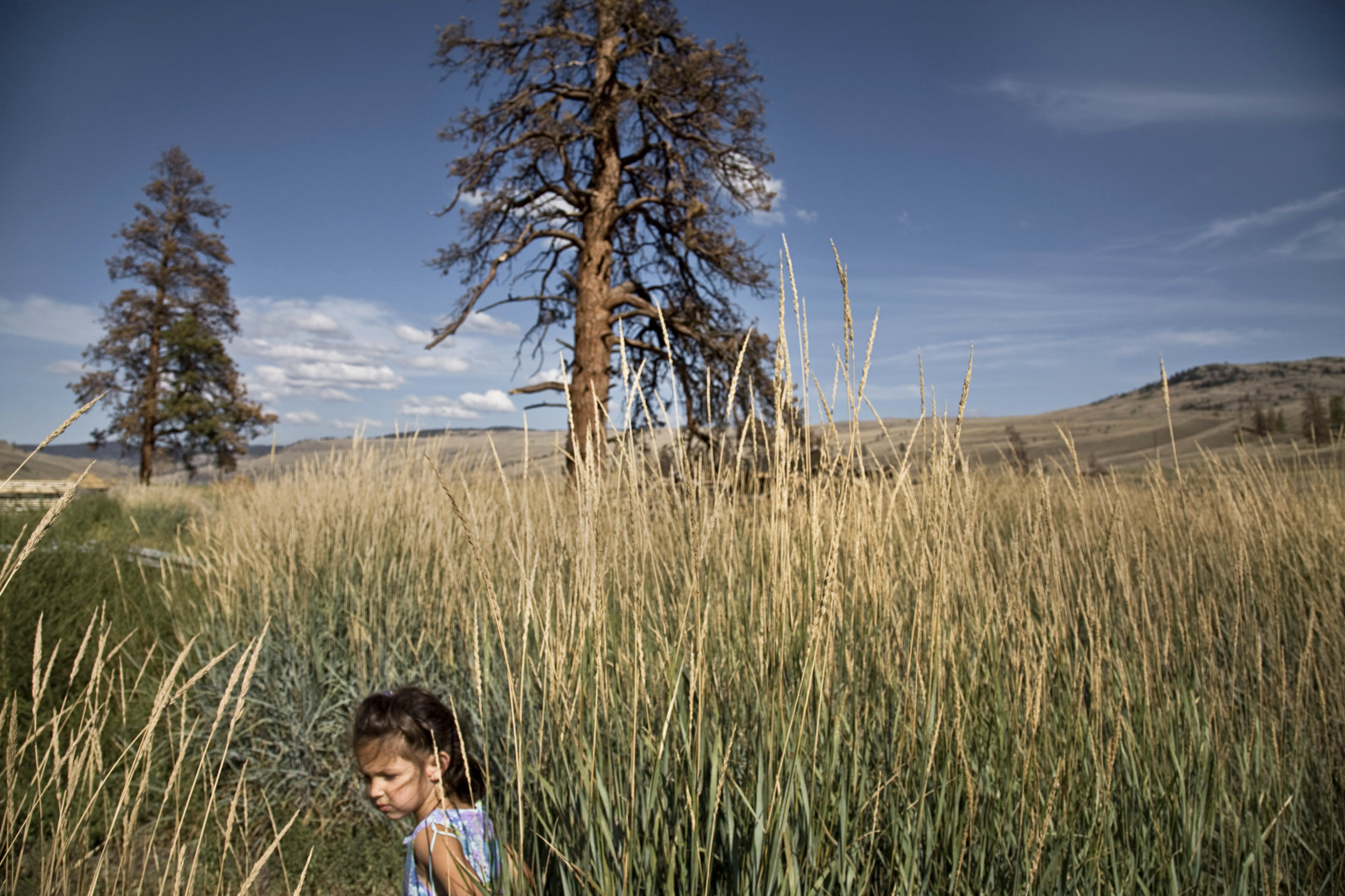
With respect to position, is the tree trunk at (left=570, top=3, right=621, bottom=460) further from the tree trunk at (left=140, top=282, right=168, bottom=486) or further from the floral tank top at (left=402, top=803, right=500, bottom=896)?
the tree trunk at (left=140, top=282, right=168, bottom=486)

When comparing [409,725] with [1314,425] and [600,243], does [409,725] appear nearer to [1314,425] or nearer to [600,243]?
[600,243]

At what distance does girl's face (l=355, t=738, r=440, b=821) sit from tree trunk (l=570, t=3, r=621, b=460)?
235 inches

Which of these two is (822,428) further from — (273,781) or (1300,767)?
(273,781)

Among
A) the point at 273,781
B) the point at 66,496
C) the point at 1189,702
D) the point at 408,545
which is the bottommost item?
the point at 273,781

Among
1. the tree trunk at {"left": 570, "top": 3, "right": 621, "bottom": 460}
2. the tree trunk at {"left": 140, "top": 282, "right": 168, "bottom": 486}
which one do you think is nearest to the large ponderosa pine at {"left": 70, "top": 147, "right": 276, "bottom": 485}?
the tree trunk at {"left": 140, "top": 282, "right": 168, "bottom": 486}

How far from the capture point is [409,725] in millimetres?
2174

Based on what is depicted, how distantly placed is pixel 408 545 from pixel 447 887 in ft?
9.57

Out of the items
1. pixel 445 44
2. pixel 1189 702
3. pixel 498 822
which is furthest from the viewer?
pixel 445 44

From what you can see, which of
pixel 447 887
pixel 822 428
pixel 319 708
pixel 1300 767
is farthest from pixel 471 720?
pixel 1300 767

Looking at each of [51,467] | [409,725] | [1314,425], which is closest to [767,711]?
[409,725]

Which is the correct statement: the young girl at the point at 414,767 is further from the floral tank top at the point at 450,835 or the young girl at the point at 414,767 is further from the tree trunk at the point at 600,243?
the tree trunk at the point at 600,243

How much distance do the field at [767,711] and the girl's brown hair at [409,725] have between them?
177mm

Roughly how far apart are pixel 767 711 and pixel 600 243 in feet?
27.3

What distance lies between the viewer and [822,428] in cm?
196
